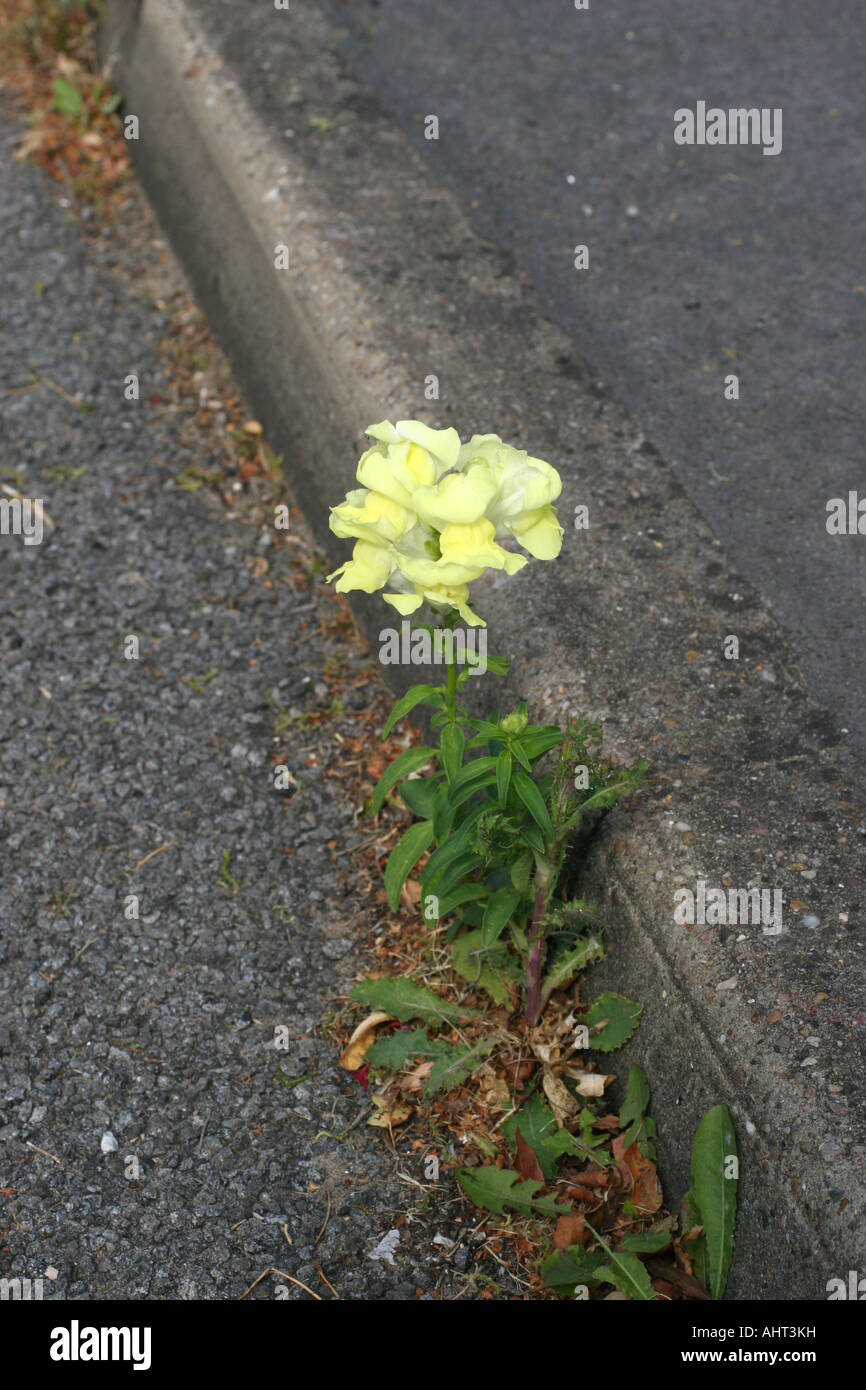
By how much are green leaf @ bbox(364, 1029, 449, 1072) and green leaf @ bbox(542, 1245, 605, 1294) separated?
49 cm

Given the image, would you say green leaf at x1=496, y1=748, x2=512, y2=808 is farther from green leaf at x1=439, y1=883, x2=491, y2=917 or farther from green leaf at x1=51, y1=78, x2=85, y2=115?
green leaf at x1=51, y1=78, x2=85, y2=115

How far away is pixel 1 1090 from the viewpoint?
2535mm

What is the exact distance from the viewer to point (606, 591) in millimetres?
2879

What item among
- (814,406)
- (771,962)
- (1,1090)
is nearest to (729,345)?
(814,406)

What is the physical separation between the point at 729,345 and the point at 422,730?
1.53 m

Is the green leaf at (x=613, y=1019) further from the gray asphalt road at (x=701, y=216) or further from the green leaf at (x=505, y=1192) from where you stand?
the gray asphalt road at (x=701, y=216)

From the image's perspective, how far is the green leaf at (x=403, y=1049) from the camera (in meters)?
2.59

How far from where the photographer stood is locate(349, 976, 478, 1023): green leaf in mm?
2654

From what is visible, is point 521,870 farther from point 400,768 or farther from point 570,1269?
point 570,1269

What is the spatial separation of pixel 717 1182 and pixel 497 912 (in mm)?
653

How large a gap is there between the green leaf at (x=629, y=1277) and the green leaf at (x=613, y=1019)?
0.39 meters
